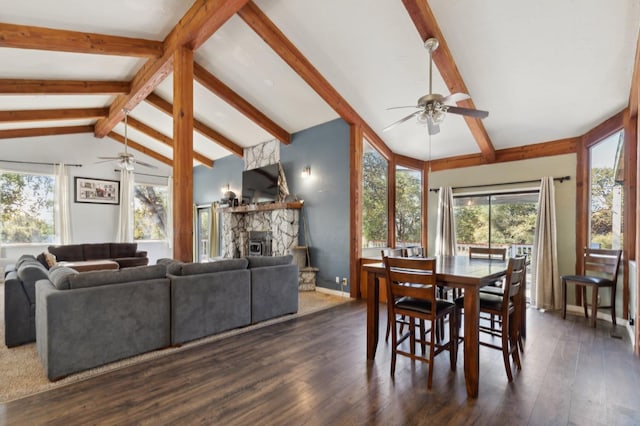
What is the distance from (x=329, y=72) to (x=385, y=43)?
1110 millimetres

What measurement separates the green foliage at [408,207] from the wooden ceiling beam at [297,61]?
1.51 meters

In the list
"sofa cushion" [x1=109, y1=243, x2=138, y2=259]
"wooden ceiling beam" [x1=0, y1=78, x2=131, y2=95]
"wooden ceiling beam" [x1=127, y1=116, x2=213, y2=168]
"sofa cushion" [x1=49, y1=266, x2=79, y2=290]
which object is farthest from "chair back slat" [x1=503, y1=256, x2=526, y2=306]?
"sofa cushion" [x1=109, y1=243, x2=138, y2=259]

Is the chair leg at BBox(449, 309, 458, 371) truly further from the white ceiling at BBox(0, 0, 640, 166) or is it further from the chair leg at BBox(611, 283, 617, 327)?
the white ceiling at BBox(0, 0, 640, 166)

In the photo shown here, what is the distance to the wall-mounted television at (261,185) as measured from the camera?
6777 mm

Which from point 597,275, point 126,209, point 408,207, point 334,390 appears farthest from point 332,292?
point 126,209

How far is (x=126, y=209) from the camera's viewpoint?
27.8ft

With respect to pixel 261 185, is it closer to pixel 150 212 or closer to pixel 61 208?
pixel 150 212

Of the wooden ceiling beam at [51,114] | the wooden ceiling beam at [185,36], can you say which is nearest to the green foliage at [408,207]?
the wooden ceiling beam at [185,36]

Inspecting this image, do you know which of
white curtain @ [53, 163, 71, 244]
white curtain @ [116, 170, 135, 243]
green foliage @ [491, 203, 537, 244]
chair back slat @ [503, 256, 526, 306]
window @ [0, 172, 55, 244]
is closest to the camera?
chair back slat @ [503, 256, 526, 306]

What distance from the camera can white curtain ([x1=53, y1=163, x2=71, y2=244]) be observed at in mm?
7465

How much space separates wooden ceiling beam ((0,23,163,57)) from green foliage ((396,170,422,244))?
501 centimetres

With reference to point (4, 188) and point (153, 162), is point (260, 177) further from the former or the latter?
point (4, 188)

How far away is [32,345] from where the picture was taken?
3.17 m

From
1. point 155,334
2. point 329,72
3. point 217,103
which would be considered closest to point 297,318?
point 155,334
